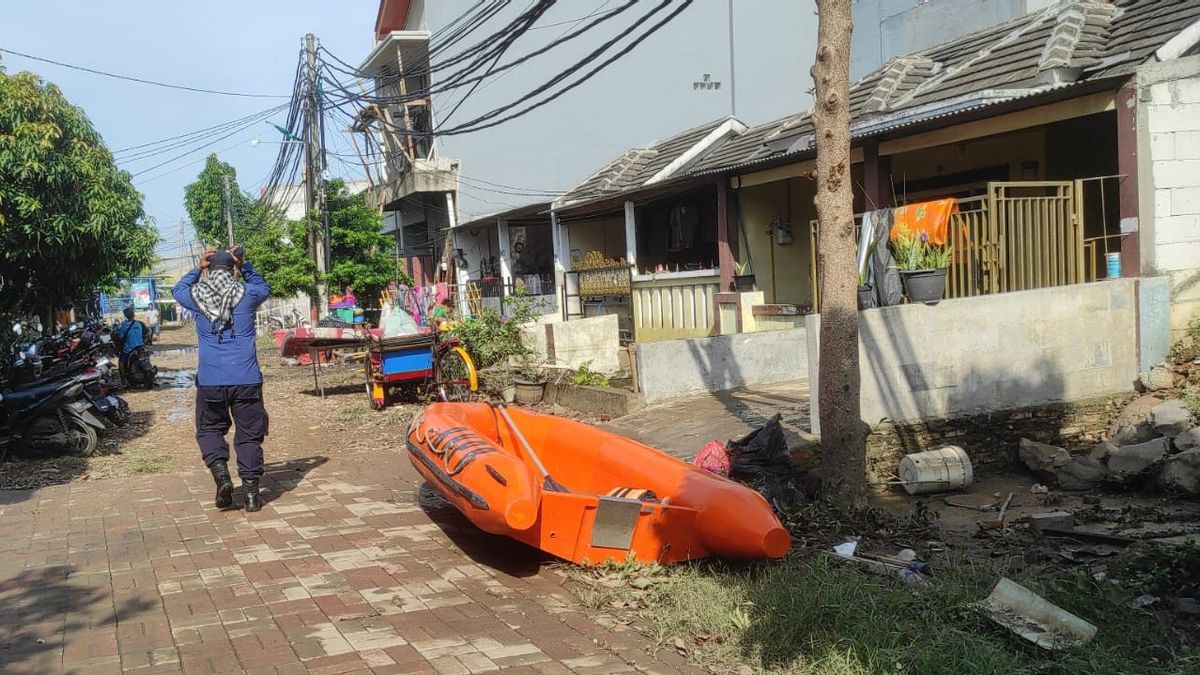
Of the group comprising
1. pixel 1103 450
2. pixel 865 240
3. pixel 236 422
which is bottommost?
pixel 1103 450

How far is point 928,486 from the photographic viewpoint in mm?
7152

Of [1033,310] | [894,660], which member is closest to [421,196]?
[1033,310]

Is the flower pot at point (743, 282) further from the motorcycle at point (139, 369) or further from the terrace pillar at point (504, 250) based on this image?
the motorcycle at point (139, 369)

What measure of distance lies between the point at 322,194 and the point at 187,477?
47.7 ft

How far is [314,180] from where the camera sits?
74.4 ft

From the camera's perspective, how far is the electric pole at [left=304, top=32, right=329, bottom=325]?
20641 millimetres

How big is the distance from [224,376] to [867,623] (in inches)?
192

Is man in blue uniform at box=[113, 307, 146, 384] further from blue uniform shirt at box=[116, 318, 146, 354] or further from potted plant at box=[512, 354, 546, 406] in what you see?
potted plant at box=[512, 354, 546, 406]

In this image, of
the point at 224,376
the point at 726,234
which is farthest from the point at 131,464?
the point at 726,234

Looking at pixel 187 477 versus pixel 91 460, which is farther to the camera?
pixel 91 460

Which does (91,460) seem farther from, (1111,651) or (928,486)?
(1111,651)

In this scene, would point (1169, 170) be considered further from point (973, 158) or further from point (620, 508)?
point (620, 508)

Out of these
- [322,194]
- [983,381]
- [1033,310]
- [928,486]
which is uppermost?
[322,194]

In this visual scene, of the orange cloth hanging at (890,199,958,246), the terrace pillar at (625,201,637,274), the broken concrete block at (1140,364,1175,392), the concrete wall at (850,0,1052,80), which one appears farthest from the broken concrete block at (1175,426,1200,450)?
the terrace pillar at (625,201,637,274)
